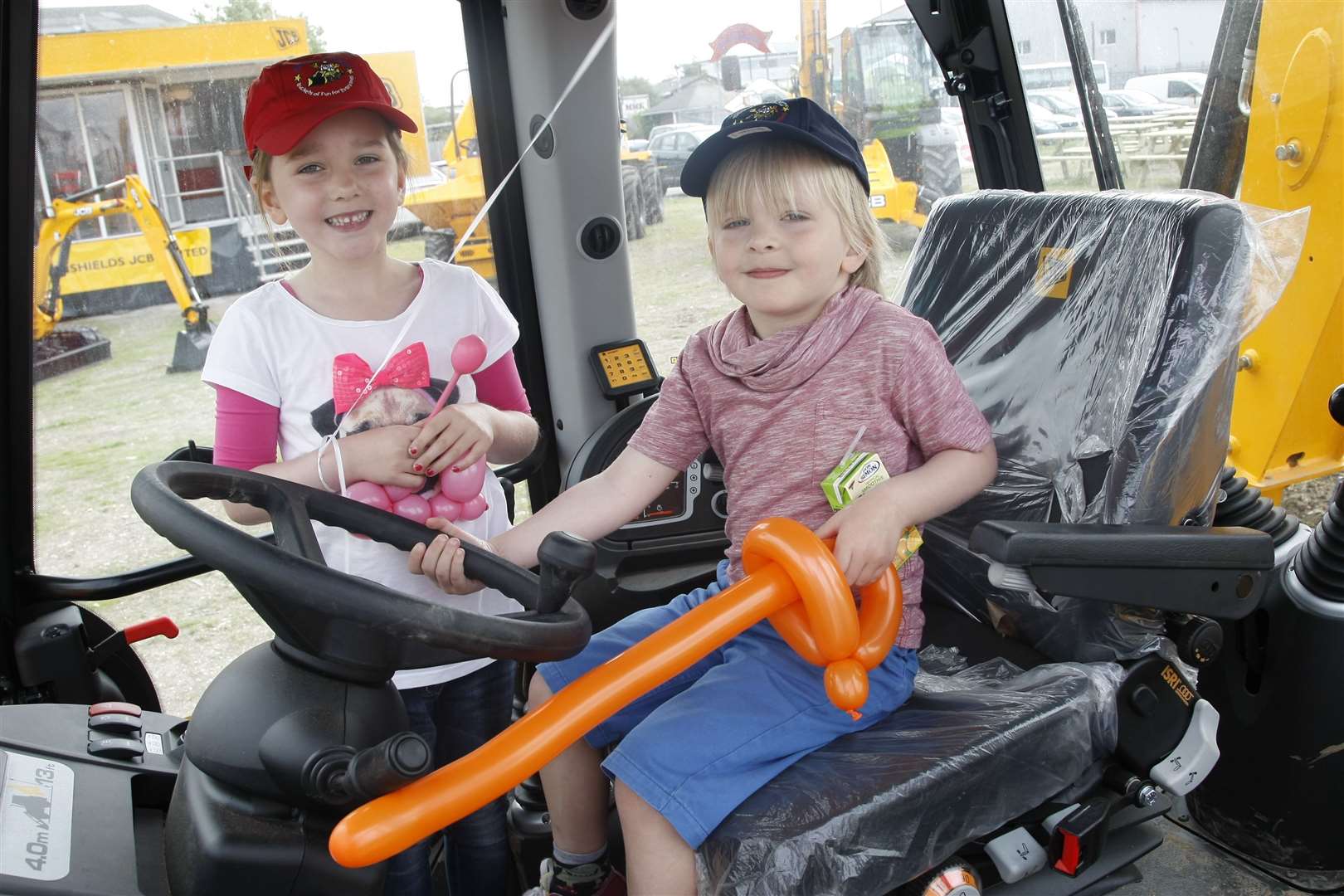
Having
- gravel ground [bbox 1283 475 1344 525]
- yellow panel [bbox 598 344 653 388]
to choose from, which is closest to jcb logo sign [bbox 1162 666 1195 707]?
yellow panel [bbox 598 344 653 388]

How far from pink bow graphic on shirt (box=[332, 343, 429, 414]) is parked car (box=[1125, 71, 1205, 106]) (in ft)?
6.38

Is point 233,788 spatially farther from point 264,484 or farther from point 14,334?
point 14,334

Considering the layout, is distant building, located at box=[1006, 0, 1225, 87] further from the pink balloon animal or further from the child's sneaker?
the child's sneaker

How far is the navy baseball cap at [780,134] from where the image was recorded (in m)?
1.49

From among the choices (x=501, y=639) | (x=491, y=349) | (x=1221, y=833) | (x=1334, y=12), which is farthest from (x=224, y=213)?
(x=1334, y=12)

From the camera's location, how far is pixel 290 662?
1146 mm

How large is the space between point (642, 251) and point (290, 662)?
1564 mm

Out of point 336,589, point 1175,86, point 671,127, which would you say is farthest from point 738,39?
point 336,589

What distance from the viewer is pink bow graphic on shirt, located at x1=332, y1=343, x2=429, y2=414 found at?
1.48m

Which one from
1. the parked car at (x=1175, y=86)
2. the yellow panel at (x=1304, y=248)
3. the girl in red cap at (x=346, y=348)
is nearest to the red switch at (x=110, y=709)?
the girl in red cap at (x=346, y=348)

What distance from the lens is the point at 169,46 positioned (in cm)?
197

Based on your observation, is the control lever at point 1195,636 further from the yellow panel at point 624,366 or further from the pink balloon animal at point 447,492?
the yellow panel at point 624,366

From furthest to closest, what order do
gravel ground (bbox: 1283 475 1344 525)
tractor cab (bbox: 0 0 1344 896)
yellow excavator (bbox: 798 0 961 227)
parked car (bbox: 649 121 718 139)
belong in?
gravel ground (bbox: 1283 475 1344 525) < yellow excavator (bbox: 798 0 961 227) < parked car (bbox: 649 121 718 139) < tractor cab (bbox: 0 0 1344 896)

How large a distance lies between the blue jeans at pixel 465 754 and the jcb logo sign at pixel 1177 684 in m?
0.89
